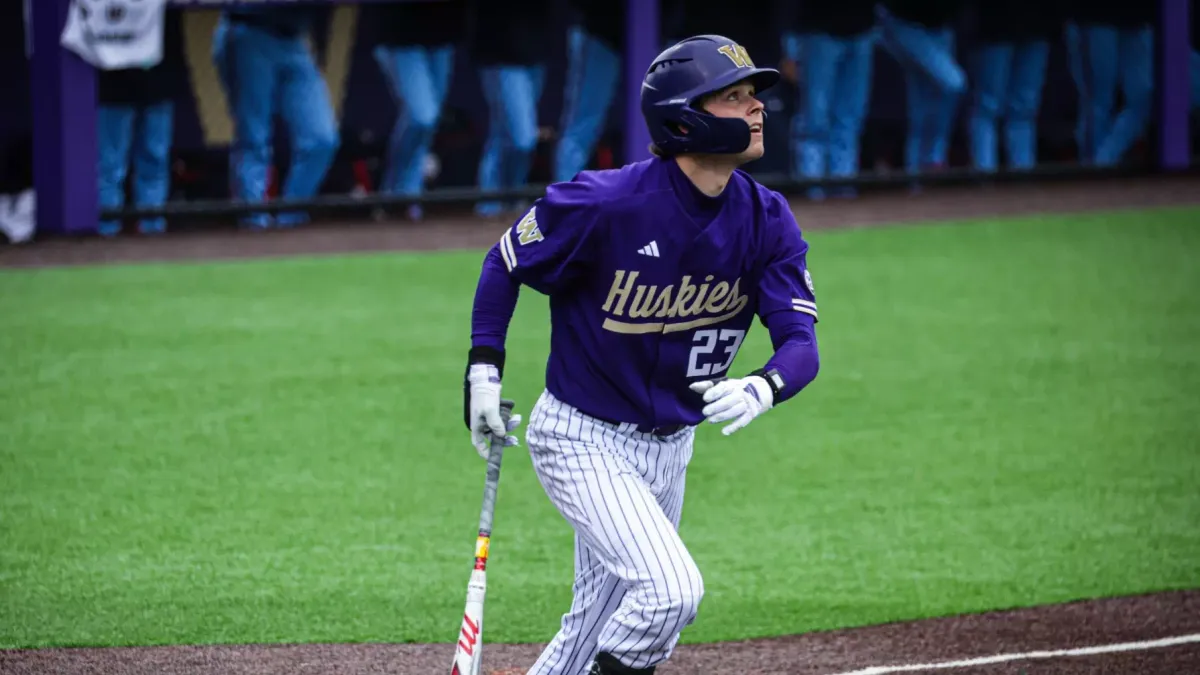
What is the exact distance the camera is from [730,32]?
Answer: 14.9m

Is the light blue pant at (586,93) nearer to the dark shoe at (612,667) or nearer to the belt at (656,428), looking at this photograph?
the belt at (656,428)

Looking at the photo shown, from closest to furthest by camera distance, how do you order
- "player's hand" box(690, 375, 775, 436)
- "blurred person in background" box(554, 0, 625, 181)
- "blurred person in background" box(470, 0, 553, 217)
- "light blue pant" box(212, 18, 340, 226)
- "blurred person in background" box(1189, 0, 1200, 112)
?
"player's hand" box(690, 375, 775, 436) < "light blue pant" box(212, 18, 340, 226) < "blurred person in background" box(470, 0, 553, 217) < "blurred person in background" box(554, 0, 625, 181) < "blurred person in background" box(1189, 0, 1200, 112)

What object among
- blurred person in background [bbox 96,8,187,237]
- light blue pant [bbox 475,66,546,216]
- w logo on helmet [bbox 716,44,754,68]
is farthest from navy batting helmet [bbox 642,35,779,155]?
light blue pant [bbox 475,66,546,216]

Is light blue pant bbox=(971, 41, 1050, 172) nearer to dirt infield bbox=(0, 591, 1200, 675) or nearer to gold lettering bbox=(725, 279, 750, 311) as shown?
dirt infield bbox=(0, 591, 1200, 675)

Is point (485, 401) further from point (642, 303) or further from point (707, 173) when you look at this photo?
point (707, 173)

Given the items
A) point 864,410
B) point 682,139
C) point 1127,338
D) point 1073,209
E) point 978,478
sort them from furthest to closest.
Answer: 1. point 1073,209
2. point 1127,338
3. point 864,410
4. point 978,478
5. point 682,139

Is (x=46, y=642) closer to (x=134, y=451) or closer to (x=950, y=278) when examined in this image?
(x=134, y=451)

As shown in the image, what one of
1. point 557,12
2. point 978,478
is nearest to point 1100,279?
point 978,478

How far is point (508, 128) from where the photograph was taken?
14023 millimetres

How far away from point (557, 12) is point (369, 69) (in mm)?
1686

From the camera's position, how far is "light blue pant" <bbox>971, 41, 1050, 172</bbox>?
51.4 ft

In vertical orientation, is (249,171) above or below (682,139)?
below

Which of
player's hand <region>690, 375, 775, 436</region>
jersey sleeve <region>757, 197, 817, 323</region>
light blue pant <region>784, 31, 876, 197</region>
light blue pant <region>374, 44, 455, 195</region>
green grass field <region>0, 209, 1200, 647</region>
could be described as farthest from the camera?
light blue pant <region>784, 31, 876, 197</region>

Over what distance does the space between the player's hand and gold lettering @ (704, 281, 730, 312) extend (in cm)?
27
